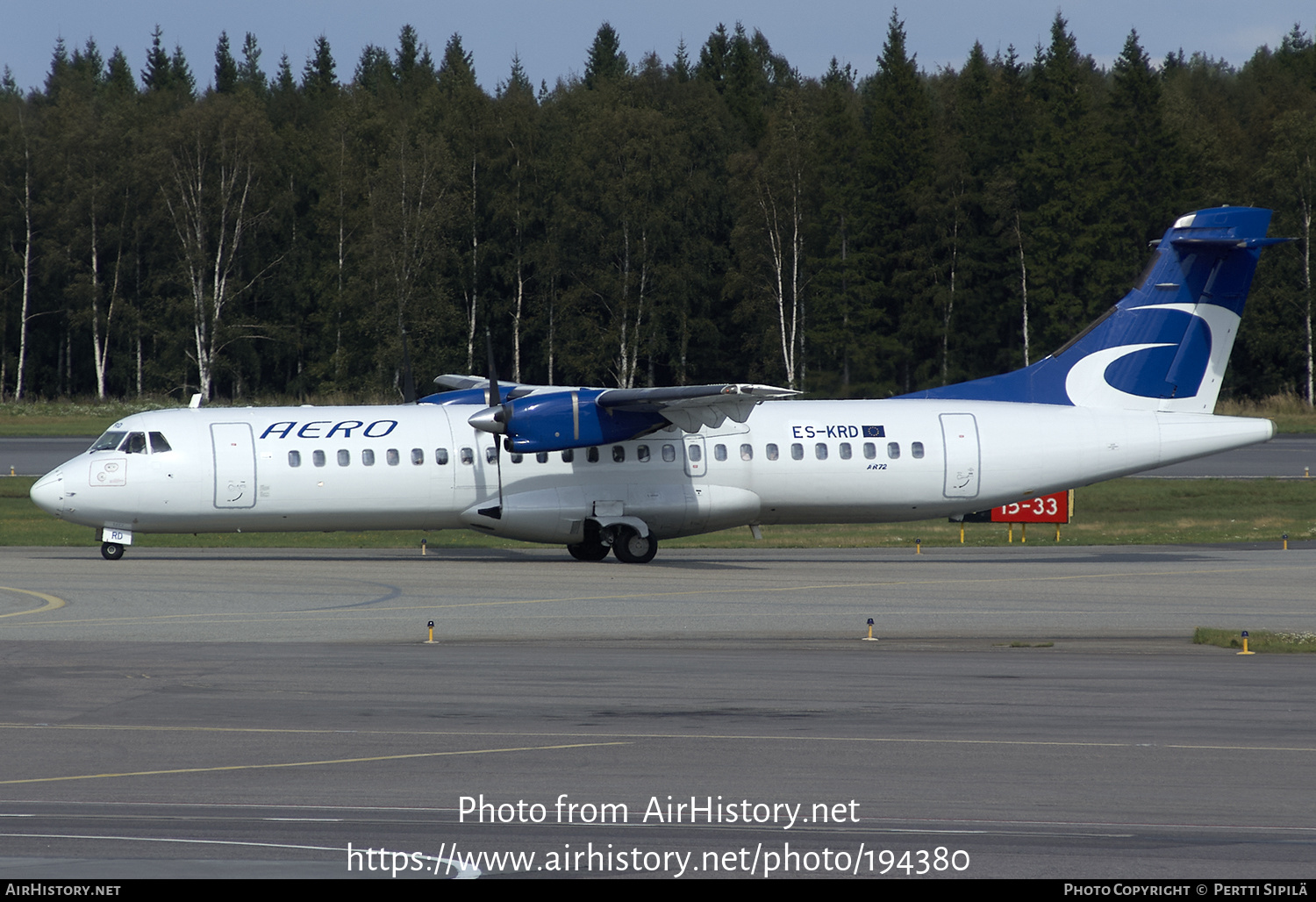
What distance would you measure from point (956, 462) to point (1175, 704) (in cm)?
1430

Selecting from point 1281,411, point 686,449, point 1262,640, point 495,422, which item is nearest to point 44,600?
point 495,422

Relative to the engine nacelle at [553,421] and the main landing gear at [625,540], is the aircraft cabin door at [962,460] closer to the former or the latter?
the main landing gear at [625,540]

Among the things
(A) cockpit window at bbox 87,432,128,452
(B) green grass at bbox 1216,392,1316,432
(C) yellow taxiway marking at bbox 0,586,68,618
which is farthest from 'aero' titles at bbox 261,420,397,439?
(B) green grass at bbox 1216,392,1316,432

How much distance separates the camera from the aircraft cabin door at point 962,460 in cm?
2628

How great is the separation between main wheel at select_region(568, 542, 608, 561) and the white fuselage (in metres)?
0.75

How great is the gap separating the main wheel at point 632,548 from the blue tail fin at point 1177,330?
27.5 ft

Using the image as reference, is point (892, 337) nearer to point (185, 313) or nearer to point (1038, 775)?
point (185, 313)

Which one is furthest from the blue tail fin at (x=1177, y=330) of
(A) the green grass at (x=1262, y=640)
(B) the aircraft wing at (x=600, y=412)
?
(A) the green grass at (x=1262, y=640)

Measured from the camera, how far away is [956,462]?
26.3 metres

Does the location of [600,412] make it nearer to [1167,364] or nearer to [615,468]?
[615,468]

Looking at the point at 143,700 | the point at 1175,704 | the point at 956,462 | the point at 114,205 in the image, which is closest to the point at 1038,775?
the point at 1175,704

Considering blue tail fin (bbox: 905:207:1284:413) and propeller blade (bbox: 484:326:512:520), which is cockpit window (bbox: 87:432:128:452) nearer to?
propeller blade (bbox: 484:326:512:520)

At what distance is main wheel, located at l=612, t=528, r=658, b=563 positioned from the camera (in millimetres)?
25953

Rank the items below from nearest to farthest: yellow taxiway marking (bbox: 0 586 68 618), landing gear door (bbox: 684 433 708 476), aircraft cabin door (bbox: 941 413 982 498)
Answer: yellow taxiway marking (bbox: 0 586 68 618) → landing gear door (bbox: 684 433 708 476) → aircraft cabin door (bbox: 941 413 982 498)
